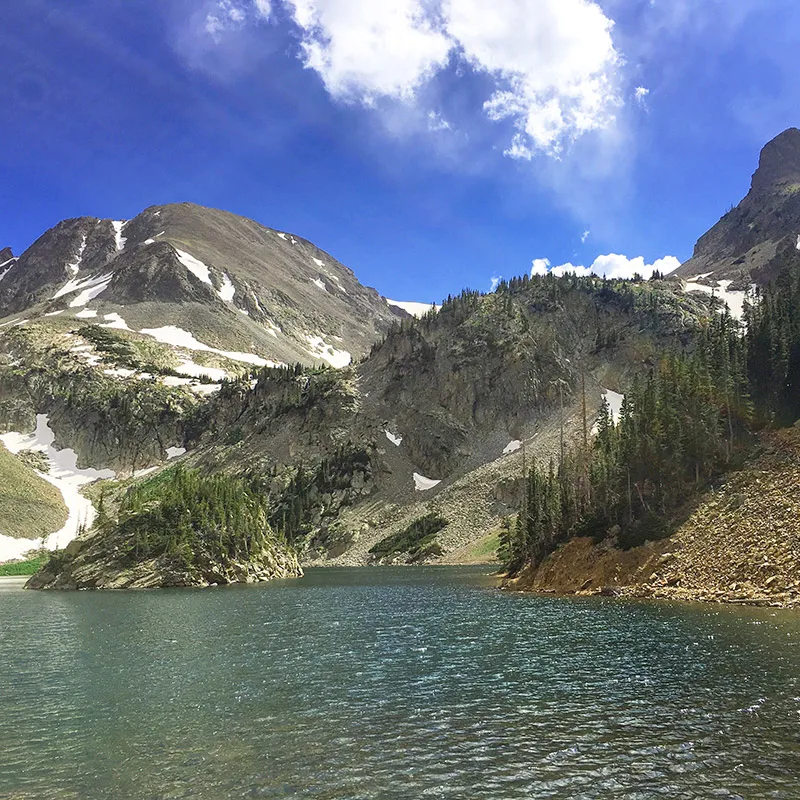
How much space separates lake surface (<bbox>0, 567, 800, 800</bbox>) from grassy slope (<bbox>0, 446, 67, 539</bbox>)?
138m

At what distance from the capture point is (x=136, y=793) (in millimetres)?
14070

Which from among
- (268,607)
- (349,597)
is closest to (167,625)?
(268,607)

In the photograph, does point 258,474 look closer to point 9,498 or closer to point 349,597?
point 9,498

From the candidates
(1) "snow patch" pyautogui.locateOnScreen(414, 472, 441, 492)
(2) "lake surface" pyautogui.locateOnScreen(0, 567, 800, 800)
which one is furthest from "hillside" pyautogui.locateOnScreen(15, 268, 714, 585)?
(2) "lake surface" pyautogui.locateOnScreen(0, 567, 800, 800)

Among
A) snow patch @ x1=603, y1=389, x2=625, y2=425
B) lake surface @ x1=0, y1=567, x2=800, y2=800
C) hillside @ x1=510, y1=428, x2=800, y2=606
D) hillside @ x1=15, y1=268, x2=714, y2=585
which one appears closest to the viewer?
lake surface @ x1=0, y1=567, x2=800, y2=800

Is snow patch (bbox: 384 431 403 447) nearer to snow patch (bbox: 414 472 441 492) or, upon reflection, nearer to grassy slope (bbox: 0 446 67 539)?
snow patch (bbox: 414 472 441 492)

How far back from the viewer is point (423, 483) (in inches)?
6973

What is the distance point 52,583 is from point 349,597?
57.4 metres

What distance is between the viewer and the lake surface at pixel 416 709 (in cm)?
1461

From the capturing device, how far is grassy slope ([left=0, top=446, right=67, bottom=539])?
159500mm

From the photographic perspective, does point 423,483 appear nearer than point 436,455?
Yes

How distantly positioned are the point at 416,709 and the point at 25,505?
18026 centimetres

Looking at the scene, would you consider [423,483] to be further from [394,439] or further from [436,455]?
[394,439]

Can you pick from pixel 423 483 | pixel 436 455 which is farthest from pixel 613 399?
pixel 423 483
